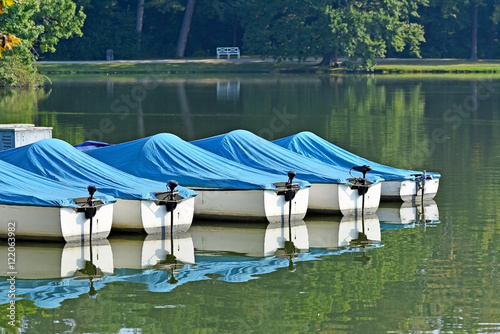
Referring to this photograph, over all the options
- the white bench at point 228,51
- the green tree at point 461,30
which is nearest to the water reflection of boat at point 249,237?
the white bench at point 228,51

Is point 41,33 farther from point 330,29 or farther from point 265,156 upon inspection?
point 265,156

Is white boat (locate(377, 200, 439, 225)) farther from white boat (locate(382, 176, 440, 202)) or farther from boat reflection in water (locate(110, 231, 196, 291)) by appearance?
boat reflection in water (locate(110, 231, 196, 291))

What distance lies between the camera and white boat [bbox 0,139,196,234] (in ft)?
71.7

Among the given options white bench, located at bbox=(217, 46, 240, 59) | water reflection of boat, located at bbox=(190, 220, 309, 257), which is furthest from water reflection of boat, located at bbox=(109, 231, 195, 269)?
white bench, located at bbox=(217, 46, 240, 59)

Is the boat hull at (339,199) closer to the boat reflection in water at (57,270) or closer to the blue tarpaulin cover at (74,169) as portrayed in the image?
the blue tarpaulin cover at (74,169)

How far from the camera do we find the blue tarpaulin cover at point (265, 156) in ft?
83.1

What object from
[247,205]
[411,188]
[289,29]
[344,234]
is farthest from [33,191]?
[289,29]

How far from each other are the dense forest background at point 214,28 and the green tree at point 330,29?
182mm

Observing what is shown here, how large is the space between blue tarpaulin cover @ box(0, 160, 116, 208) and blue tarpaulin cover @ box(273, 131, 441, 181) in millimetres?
7061

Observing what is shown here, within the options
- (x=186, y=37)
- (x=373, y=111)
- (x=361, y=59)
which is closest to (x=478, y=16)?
(x=361, y=59)

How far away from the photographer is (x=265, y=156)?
26.1 metres

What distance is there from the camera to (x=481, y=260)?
67.6 ft

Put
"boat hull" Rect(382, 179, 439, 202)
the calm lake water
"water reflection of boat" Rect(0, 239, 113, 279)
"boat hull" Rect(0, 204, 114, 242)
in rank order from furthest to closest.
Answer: "boat hull" Rect(382, 179, 439, 202)
"boat hull" Rect(0, 204, 114, 242)
"water reflection of boat" Rect(0, 239, 113, 279)
the calm lake water

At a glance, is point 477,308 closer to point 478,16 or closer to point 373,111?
point 373,111
